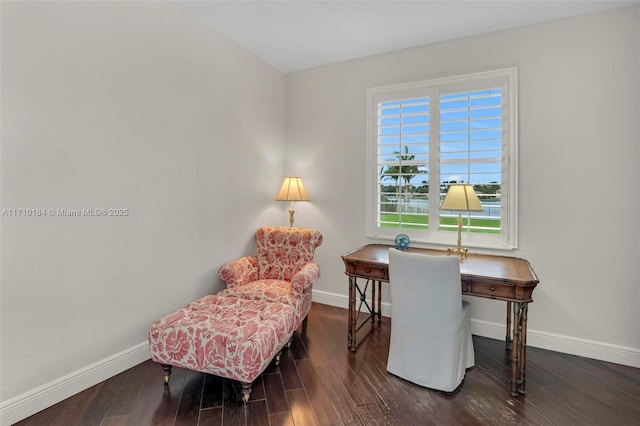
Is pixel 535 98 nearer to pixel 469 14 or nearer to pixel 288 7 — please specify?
pixel 469 14

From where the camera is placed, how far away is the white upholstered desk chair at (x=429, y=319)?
2.01m

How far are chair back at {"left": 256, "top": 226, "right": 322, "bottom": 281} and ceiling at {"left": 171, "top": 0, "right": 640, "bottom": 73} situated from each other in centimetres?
190

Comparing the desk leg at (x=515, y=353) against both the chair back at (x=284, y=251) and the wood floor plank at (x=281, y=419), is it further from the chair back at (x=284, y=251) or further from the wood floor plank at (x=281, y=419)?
the chair back at (x=284, y=251)

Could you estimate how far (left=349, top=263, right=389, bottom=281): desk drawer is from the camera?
8.27 ft

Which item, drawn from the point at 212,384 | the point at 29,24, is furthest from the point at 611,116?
the point at 29,24

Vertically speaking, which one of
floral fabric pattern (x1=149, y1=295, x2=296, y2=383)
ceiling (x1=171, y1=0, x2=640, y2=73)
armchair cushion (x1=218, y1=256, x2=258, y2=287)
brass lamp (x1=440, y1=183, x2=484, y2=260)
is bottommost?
floral fabric pattern (x1=149, y1=295, x2=296, y2=383)

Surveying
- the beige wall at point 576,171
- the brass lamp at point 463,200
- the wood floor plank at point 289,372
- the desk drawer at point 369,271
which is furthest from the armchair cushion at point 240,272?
the beige wall at point 576,171

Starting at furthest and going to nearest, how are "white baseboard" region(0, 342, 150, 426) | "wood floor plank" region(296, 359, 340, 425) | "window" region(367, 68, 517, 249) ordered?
1. "window" region(367, 68, 517, 249)
2. "wood floor plank" region(296, 359, 340, 425)
3. "white baseboard" region(0, 342, 150, 426)

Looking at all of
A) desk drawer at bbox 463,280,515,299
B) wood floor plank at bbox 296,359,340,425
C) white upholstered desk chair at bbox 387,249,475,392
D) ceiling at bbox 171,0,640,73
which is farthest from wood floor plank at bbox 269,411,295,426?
ceiling at bbox 171,0,640,73

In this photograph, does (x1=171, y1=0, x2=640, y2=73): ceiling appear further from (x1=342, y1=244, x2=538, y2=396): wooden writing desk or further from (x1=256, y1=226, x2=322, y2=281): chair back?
(x1=342, y1=244, x2=538, y2=396): wooden writing desk

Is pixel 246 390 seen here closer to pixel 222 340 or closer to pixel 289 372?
pixel 222 340

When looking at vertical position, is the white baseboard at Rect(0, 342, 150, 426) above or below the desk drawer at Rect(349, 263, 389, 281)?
below

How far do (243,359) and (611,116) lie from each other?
3.26 meters

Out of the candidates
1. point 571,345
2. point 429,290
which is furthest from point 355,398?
point 571,345
